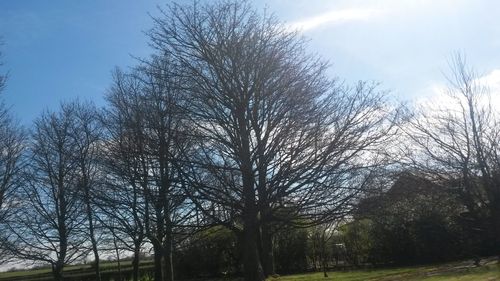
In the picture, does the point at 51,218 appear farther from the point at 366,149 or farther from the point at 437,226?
the point at 437,226

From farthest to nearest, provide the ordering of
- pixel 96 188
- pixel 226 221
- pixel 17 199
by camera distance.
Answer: pixel 17 199 → pixel 96 188 → pixel 226 221

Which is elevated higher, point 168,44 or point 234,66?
point 168,44

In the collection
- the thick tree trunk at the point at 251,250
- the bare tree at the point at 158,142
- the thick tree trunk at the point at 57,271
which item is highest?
the bare tree at the point at 158,142

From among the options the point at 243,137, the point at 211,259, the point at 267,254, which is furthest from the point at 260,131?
the point at 211,259

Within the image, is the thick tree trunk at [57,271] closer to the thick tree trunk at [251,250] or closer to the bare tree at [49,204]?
the bare tree at [49,204]

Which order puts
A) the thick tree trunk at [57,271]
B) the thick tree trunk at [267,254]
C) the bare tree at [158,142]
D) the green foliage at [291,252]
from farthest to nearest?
the green foliage at [291,252] → the thick tree trunk at [57,271] → the thick tree trunk at [267,254] → the bare tree at [158,142]

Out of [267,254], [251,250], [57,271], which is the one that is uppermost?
[57,271]

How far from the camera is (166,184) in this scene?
14266 millimetres

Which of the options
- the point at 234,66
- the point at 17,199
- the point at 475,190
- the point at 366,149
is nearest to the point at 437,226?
the point at 475,190

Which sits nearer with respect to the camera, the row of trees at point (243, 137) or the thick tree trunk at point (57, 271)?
the row of trees at point (243, 137)

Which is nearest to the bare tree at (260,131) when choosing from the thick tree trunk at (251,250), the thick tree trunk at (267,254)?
the thick tree trunk at (251,250)

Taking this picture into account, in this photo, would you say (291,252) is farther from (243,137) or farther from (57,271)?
(243,137)

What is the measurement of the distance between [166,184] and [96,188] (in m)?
4.49

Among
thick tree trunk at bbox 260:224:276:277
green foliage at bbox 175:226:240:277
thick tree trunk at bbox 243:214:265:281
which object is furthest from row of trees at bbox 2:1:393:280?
green foliage at bbox 175:226:240:277
